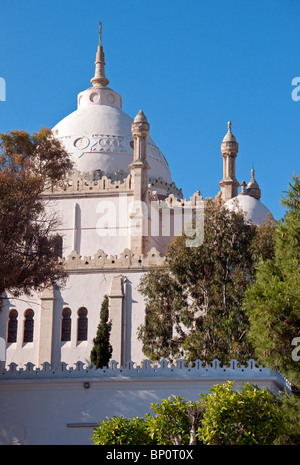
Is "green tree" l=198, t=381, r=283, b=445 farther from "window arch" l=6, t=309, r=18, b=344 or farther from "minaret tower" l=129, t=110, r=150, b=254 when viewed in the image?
"minaret tower" l=129, t=110, r=150, b=254

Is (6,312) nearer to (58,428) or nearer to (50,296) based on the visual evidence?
(50,296)

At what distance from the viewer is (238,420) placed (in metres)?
22.6

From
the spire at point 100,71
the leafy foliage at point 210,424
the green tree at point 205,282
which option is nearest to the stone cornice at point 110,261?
the green tree at point 205,282

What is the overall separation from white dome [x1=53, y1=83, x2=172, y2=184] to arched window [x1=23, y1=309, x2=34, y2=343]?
31.9 ft

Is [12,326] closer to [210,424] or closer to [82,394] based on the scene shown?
[82,394]

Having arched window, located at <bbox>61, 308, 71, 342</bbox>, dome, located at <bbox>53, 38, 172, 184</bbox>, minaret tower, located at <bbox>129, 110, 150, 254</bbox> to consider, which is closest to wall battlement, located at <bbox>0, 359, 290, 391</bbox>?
arched window, located at <bbox>61, 308, 71, 342</bbox>

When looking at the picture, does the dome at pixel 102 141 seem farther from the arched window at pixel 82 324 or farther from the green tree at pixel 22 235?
the green tree at pixel 22 235

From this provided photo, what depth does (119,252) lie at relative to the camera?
159ft

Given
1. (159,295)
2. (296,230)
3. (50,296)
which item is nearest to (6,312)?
(50,296)

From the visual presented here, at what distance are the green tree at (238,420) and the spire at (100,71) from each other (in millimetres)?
37901

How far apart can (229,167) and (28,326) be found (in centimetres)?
1329

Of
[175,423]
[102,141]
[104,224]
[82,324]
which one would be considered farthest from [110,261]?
[175,423]
